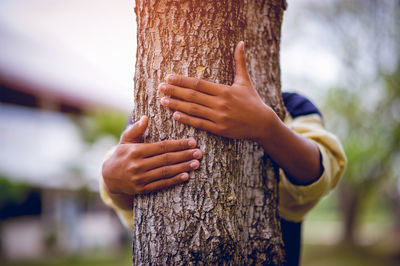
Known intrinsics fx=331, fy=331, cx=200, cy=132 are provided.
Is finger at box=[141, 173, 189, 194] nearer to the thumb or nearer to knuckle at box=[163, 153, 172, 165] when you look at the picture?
knuckle at box=[163, 153, 172, 165]

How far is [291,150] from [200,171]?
43 cm

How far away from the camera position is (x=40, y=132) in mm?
10898

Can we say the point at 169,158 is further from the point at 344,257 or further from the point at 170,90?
the point at 344,257

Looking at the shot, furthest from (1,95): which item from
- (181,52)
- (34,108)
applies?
(181,52)

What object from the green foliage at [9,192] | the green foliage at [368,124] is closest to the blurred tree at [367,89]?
the green foliage at [368,124]

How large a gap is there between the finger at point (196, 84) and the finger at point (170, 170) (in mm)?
296

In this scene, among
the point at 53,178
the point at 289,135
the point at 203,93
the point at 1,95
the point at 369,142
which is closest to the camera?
the point at 203,93

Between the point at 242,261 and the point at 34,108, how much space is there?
430 inches

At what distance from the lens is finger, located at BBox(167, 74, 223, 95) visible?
134cm

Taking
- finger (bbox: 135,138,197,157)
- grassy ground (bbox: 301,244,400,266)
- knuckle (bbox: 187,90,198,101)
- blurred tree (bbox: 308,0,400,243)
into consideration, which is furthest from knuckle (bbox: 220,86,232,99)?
grassy ground (bbox: 301,244,400,266)

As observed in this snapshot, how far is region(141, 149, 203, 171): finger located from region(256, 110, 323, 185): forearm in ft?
0.96

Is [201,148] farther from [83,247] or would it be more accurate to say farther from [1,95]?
[83,247]

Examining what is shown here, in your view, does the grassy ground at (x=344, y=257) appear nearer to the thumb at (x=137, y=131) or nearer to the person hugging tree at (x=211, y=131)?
the person hugging tree at (x=211, y=131)

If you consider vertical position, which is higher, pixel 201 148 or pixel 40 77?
pixel 40 77
